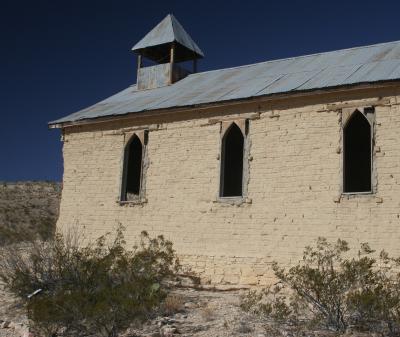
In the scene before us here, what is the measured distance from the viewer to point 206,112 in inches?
539

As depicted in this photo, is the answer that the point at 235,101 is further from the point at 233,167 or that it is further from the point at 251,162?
the point at 233,167

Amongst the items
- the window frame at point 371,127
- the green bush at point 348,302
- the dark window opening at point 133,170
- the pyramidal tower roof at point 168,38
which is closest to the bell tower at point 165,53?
the pyramidal tower roof at point 168,38

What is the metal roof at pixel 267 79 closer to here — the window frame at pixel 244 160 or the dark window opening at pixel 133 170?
the window frame at pixel 244 160

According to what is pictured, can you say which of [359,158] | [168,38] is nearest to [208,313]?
[359,158]

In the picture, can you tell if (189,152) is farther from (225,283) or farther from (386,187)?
(386,187)

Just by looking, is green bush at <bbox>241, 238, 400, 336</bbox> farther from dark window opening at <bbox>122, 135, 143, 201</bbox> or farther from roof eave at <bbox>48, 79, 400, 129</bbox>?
dark window opening at <bbox>122, 135, 143, 201</bbox>

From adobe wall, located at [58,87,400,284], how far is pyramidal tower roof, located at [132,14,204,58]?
510cm

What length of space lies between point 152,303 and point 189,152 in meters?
Answer: 6.39

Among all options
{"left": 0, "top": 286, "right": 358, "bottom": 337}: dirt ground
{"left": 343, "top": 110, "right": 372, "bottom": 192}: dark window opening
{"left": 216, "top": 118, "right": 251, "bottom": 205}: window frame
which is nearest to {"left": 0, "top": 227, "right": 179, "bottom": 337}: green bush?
{"left": 0, "top": 286, "right": 358, "bottom": 337}: dirt ground

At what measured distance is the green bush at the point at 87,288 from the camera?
307 inches

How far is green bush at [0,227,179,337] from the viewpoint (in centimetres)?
780

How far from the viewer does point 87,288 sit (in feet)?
29.6

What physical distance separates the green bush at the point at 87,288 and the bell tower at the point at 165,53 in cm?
681

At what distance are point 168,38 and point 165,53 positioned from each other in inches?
53.0
